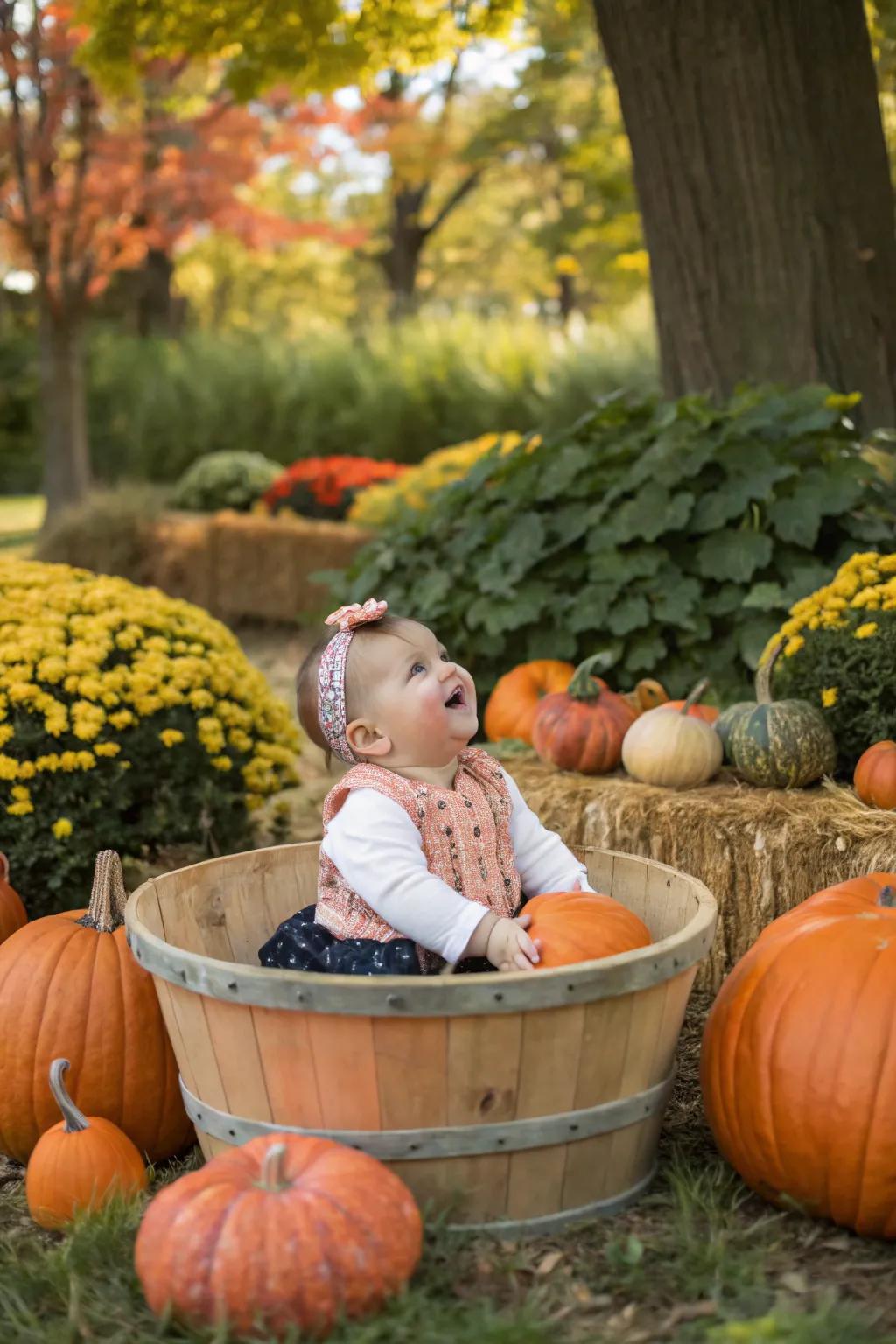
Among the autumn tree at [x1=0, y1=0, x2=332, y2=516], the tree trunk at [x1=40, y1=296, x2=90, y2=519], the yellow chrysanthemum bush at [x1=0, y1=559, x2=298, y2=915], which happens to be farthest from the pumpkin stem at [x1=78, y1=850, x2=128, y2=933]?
the tree trunk at [x1=40, y1=296, x2=90, y2=519]

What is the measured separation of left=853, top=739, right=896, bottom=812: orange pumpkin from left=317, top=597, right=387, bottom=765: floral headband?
4.67 feet

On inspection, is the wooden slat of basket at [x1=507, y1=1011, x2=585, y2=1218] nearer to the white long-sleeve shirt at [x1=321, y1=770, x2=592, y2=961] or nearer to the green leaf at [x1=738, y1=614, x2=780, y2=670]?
the white long-sleeve shirt at [x1=321, y1=770, x2=592, y2=961]

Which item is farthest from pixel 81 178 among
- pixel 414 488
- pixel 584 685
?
pixel 584 685

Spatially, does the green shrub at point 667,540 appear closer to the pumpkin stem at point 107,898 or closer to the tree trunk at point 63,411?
the pumpkin stem at point 107,898

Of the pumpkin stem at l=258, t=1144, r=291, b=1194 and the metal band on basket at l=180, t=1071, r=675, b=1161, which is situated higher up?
the pumpkin stem at l=258, t=1144, r=291, b=1194

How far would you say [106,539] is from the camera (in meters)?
10.3

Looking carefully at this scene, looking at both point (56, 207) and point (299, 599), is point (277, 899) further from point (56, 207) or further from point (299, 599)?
point (56, 207)

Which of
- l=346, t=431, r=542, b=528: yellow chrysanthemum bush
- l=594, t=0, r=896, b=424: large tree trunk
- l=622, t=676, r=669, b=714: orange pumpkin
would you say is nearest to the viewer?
l=622, t=676, r=669, b=714: orange pumpkin

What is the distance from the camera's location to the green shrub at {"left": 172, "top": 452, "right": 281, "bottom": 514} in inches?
440

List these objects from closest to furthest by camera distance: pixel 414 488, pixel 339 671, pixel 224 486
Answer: pixel 339 671 < pixel 414 488 < pixel 224 486

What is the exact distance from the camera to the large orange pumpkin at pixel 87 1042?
111 inches

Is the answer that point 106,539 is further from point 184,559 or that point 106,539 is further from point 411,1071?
point 411,1071

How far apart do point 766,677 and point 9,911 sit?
209 centimetres

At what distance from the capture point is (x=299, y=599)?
31.6 ft
